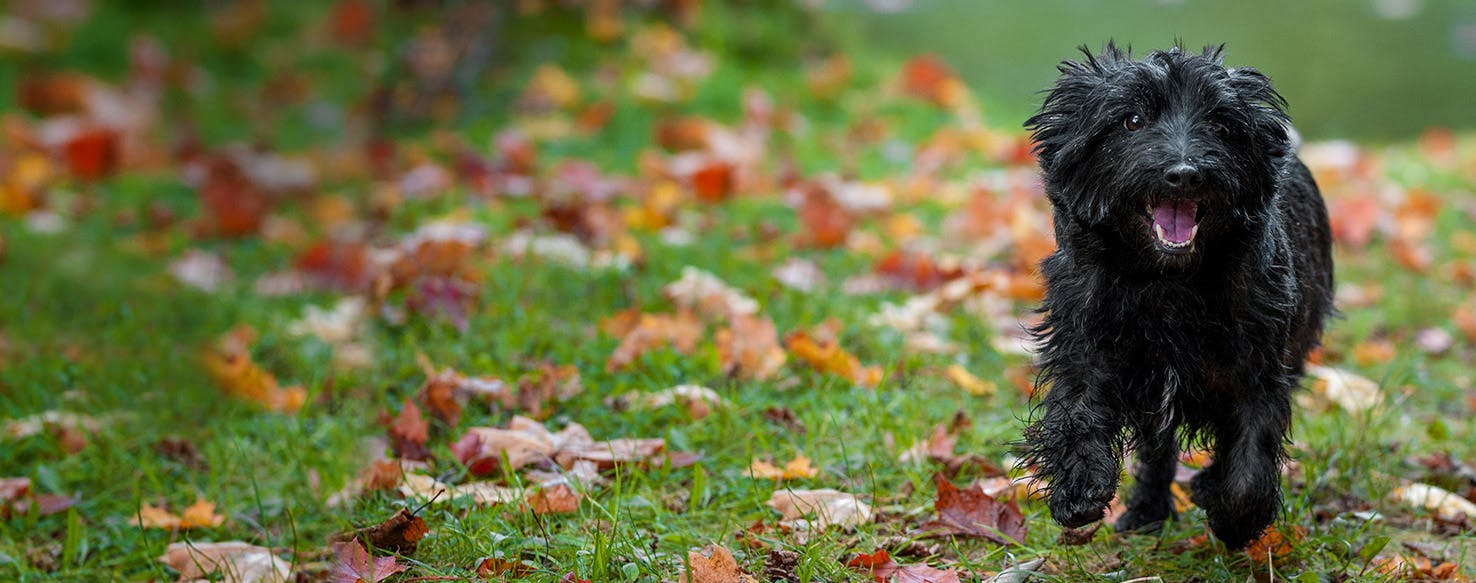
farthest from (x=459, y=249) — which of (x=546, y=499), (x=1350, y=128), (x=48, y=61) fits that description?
(x=1350, y=128)

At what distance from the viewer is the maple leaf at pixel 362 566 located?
3047 mm

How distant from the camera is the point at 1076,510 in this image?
9.61ft

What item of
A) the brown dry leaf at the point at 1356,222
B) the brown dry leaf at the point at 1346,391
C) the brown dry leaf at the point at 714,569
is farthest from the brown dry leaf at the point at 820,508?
the brown dry leaf at the point at 1356,222

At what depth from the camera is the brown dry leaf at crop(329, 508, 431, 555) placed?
3.19 metres

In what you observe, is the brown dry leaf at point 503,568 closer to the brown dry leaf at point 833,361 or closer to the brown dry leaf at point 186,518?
the brown dry leaf at point 186,518

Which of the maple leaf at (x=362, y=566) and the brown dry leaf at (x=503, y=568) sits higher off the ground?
the brown dry leaf at (x=503, y=568)

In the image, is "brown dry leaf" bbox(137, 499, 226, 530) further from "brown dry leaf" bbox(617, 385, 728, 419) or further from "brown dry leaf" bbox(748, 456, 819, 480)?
"brown dry leaf" bbox(748, 456, 819, 480)

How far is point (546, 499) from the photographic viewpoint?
335 cm

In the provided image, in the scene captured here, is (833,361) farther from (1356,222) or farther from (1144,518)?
(1356,222)

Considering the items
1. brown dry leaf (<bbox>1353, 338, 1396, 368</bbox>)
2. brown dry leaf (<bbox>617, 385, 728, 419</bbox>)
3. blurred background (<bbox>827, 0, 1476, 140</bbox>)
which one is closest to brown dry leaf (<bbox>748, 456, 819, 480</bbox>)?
brown dry leaf (<bbox>617, 385, 728, 419</bbox>)

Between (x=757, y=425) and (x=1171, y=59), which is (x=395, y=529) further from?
(x=1171, y=59)

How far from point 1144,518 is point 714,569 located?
122 centimetres

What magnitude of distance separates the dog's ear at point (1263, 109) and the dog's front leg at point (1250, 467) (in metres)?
0.56

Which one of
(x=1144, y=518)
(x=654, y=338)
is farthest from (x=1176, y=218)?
(x=654, y=338)
